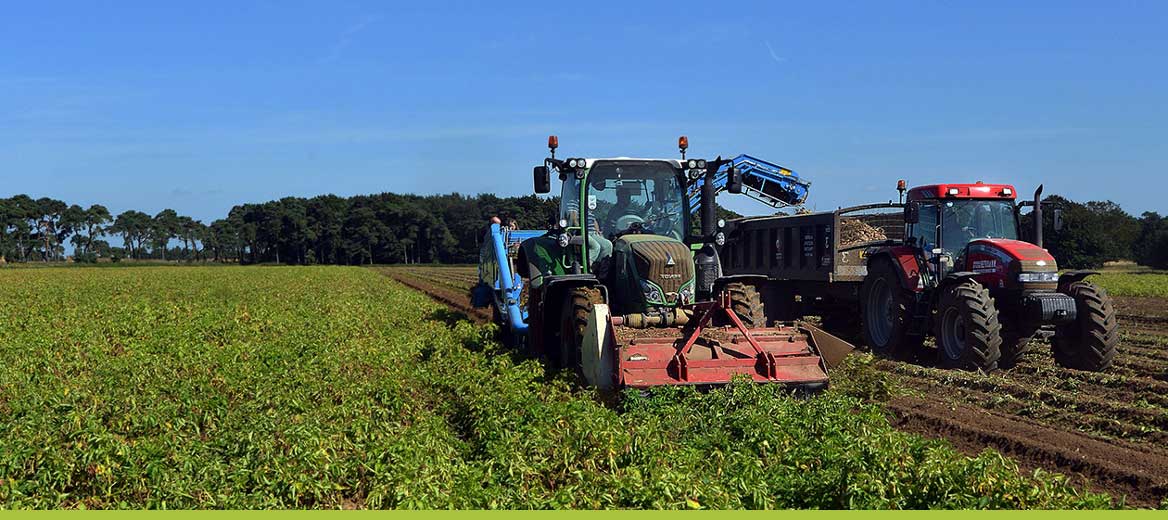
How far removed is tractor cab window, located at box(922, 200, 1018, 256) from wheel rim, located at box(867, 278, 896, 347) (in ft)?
4.01

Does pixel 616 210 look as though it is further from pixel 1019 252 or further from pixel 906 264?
pixel 1019 252

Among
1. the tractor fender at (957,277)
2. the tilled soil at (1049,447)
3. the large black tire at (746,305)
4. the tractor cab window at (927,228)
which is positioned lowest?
the tilled soil at (1049,447)

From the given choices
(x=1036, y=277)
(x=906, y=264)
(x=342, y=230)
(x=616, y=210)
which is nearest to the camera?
(x=616, y=210)

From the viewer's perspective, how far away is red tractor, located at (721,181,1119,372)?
472 inches

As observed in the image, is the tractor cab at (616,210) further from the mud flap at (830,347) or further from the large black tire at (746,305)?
the mud flap at (830,347)

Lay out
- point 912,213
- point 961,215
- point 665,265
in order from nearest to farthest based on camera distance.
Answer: point 665,265 < point 912,213 < point 961,215

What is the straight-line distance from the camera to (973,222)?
13.5 m

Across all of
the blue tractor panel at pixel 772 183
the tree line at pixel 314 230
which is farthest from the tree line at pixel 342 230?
the blue tractor panel at pixel 772 183

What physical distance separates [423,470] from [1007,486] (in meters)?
3.24

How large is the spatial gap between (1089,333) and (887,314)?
2.90 meters

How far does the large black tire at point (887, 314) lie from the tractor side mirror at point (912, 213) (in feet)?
2.66

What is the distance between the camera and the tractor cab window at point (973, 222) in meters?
13.4

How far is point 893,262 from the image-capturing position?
1384 cm

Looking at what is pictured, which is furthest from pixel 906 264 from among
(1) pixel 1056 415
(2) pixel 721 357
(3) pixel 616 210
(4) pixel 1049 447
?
(4) pixel 1049 447
